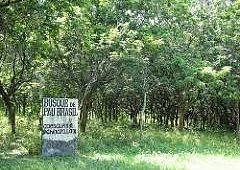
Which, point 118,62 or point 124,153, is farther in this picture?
point 118,62

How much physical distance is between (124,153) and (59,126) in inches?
143

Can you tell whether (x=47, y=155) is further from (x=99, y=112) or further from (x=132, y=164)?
(x=99, y=112)

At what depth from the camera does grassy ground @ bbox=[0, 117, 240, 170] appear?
16578 mm

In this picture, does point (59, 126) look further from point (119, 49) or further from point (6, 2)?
point (119, 49)

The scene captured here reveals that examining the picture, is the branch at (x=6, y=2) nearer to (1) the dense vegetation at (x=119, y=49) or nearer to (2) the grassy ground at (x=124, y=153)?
(1) the dense vegetation at (x=119, y=49)

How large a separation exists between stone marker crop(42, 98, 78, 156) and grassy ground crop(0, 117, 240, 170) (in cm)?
53

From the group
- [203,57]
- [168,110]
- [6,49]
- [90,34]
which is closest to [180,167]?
[90,34]

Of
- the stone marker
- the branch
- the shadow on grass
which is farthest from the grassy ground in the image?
the branch

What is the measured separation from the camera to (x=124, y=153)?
21.4 meters

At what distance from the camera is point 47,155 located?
18.7 metres

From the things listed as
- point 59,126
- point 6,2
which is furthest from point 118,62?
point 6,2

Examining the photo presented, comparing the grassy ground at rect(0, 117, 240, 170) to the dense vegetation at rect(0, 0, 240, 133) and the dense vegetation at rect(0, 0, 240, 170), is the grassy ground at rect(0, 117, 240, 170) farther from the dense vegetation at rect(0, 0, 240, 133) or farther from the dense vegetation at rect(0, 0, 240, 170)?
the dense vegetation at rect(0, 0, 240, 133)

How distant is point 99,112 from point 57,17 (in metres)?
25.6

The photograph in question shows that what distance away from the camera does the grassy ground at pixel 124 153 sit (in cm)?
1658
